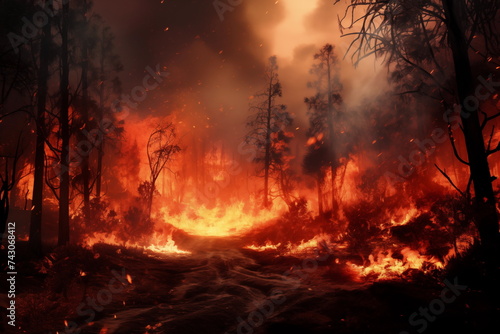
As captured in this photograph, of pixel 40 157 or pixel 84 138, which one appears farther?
pixel 84 138

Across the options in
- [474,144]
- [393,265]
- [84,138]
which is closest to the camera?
[474,144]

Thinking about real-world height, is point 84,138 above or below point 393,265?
above

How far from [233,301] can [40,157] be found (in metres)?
8.83

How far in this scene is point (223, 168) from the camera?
64.4m

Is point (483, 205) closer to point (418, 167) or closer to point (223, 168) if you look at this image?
point (418, 167)

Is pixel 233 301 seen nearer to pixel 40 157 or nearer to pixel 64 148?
pixel 64 148

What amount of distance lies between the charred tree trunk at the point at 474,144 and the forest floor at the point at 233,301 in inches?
42.6

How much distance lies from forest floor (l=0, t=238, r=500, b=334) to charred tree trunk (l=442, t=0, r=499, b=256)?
3.55ft

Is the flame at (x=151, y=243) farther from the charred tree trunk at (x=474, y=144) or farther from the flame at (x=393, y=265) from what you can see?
the charred tree trunk at (x=474, y=144)

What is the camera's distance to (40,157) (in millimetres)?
11656

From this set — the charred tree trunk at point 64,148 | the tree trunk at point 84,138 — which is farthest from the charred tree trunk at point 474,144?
the tree trunk at point 84,138

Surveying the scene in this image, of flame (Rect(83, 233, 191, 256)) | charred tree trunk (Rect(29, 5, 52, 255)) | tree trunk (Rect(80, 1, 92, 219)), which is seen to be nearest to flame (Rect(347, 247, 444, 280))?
flame (Rect(83, 233, 191, 256))

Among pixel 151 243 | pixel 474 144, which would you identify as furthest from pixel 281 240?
pixel 474 144

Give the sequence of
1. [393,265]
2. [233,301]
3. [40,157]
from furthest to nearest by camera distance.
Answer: [40,157], [393,265], [233,301]
